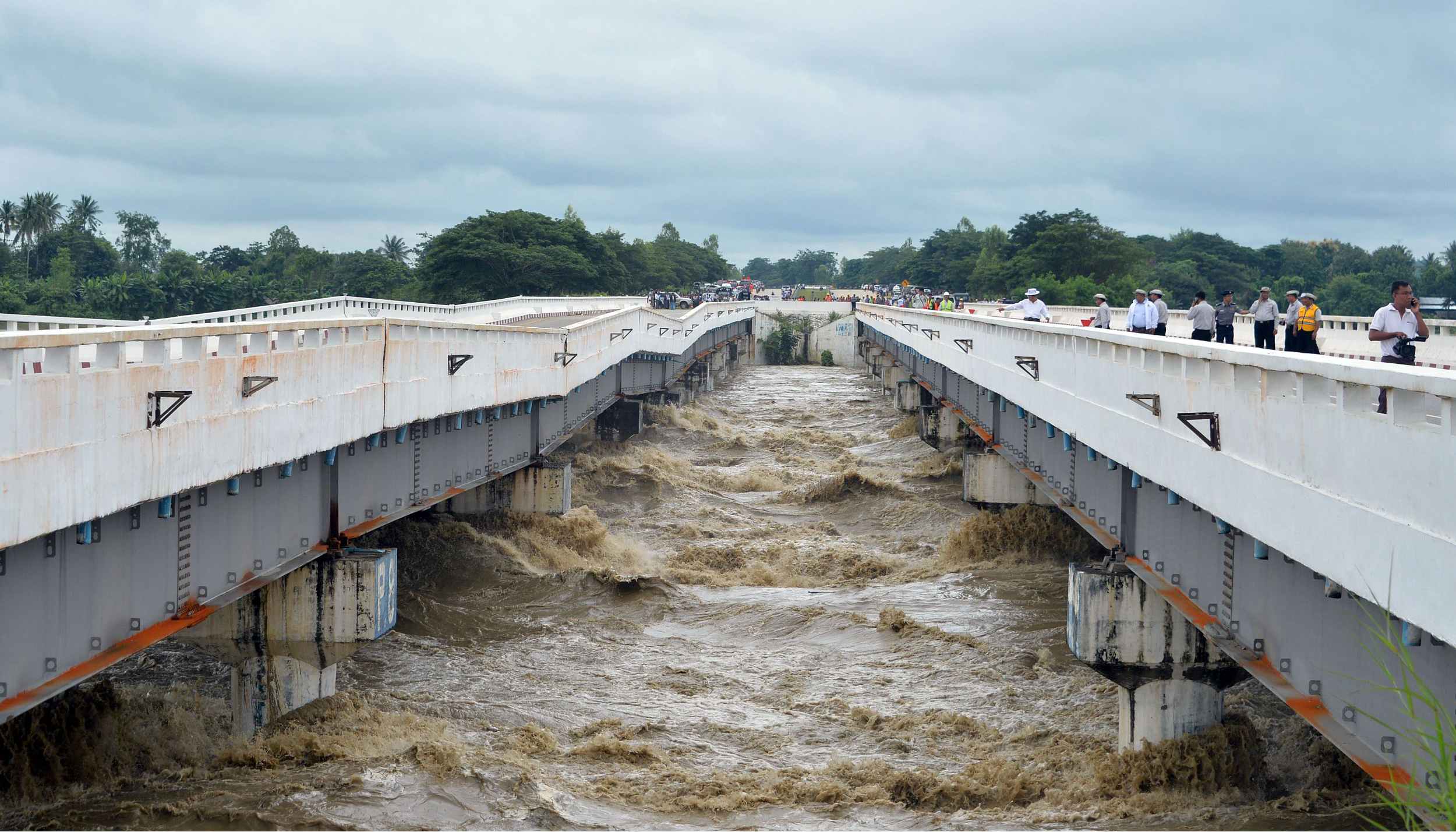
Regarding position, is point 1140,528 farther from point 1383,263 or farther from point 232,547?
point 1383,263

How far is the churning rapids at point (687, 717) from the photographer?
1427cm

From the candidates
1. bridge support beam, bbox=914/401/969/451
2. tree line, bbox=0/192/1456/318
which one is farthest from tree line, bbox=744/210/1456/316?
bridge support beam, bbox=914/401/969/451

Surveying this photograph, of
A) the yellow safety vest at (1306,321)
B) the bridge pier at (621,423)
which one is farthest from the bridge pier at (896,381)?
the yellow safety vest at (1306,321)

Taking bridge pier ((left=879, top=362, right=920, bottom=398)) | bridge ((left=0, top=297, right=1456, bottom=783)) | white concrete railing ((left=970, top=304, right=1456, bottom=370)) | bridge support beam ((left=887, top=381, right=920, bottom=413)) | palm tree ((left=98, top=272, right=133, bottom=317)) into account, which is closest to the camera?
bridge ((left=0, top=297, right=1456, bottom=783))

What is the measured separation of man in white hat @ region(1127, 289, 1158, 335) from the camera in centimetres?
2377

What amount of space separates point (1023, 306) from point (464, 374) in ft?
48.8

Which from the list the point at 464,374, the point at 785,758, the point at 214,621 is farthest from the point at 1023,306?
the point at 214,621

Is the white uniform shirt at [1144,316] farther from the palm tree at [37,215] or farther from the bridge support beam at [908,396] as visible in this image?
the palm tree at [37,215]

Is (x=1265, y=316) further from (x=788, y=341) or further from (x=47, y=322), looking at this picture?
(x=788, y=341)

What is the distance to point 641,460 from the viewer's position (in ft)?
149

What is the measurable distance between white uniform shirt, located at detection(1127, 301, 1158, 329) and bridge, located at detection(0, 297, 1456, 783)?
2.15 metres

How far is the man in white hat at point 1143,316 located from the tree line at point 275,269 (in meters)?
87.3

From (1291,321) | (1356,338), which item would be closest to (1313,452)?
(1291,321)

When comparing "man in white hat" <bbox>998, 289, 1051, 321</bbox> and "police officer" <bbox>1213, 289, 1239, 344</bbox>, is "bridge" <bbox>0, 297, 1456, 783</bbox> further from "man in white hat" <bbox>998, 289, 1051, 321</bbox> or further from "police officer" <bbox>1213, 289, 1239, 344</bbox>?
"man in white hat" <bbox>998, 289, 1051, 321</bbox>
